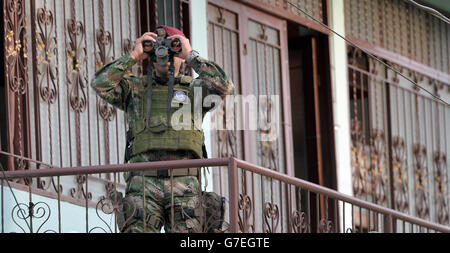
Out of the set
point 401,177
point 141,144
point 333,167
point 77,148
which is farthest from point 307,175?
point 141,144

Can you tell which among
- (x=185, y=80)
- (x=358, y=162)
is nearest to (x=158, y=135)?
(x=185, y=80)

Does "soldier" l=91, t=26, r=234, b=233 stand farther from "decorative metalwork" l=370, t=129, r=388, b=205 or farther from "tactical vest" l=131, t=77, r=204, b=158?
"decorative metalwork" l=370, t=129, r=388, b=205

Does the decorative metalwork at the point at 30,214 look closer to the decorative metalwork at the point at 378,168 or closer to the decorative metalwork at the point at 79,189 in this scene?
the decorative metalwork at the point at 79,189

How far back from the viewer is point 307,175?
40.9ft

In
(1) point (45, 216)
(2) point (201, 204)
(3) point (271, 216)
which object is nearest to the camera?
(2) point (201, 204)

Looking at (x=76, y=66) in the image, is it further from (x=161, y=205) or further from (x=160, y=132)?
(x=161, y=205)

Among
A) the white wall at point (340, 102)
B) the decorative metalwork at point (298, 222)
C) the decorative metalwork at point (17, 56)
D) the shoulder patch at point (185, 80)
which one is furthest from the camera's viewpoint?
the white wall at point (340, 102)

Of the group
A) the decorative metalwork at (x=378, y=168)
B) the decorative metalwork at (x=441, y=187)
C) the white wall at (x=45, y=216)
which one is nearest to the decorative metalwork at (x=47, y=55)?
the white wall at (x=45, y=216)

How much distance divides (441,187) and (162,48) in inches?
281

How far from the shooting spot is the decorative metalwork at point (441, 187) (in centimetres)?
1373

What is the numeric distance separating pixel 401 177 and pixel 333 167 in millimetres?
1227

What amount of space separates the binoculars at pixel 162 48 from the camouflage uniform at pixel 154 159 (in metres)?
0.12

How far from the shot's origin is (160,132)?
7398 mm
